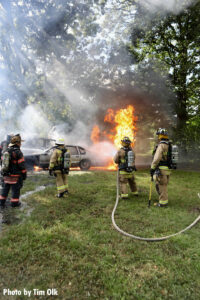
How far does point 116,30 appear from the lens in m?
17.5

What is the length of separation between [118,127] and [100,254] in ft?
37.4

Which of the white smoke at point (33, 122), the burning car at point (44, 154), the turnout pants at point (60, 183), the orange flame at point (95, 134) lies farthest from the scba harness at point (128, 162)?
the orange flame at point (95, 134)

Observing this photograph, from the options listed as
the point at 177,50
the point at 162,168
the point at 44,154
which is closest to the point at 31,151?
the point at 44,154

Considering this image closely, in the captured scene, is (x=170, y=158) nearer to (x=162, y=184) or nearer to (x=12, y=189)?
(x=162, y=184)

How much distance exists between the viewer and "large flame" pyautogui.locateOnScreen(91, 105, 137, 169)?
44.0ft

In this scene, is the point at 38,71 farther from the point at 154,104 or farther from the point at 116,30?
the point at 154,104

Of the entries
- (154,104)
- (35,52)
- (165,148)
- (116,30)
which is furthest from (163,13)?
(165,148)

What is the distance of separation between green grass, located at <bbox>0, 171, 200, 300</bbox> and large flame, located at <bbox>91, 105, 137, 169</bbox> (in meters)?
8.63

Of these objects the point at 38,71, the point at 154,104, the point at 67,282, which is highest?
the point at 38,71

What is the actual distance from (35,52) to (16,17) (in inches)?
109

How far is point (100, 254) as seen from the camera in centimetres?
299

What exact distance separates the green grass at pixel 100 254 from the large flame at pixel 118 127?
8.63 m

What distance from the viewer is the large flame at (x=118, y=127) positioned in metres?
13.4

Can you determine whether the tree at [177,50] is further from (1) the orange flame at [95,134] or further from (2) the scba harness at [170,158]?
(2) the scba harness at [170,158]
